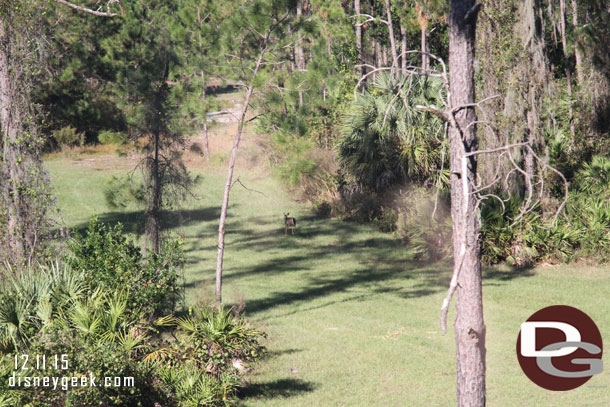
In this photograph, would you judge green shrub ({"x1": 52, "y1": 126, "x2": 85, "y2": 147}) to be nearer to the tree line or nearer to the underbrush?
the tree line

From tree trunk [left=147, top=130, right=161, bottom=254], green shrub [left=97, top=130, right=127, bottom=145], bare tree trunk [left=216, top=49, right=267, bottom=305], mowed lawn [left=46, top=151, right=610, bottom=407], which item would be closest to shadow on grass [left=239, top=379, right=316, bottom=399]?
mowed lawn [left=46, top=151, right=610, bottom=407]

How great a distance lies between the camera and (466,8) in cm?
624

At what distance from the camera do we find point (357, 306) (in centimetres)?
1373

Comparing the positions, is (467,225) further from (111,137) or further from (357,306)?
(111,137)

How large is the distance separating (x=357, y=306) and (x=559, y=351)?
15.4 ft

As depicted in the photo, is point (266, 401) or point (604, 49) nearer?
point (266, 401)

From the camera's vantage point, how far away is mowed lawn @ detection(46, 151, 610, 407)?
953cm

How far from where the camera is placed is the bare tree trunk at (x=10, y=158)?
10.7 metres

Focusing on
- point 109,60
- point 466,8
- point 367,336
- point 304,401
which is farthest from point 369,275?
point 109,60

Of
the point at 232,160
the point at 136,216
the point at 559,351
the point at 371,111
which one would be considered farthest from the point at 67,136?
the point at 559,351

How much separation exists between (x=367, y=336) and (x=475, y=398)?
576 centimetres

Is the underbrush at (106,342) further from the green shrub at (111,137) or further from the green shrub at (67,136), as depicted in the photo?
the green shrub at (67,136)

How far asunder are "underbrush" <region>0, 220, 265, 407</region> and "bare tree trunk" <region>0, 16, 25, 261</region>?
0.68 meters

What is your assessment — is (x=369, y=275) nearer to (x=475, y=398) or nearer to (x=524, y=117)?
(x=524, y=117)
